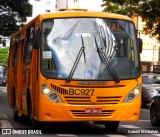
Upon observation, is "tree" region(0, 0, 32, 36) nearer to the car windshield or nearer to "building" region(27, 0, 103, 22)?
"building" region(27, 0, 103, 22)

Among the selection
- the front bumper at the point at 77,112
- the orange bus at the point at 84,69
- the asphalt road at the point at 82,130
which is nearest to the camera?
the front bumper at the point at 77,112

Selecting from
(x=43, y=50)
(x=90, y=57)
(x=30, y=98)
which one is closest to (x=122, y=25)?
(x=90, y=57)

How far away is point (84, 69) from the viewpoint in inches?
544

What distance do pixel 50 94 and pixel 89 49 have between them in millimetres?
1500

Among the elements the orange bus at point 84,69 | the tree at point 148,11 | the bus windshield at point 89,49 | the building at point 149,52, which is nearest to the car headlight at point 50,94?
the orange bus at point 84,69

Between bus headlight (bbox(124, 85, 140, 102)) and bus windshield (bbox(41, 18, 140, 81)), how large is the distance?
333 millimetres

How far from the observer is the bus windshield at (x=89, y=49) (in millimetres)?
13828

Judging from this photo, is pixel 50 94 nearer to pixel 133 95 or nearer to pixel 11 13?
pixel 133 95

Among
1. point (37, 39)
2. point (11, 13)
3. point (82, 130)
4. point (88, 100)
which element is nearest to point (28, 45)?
point (37, 39)

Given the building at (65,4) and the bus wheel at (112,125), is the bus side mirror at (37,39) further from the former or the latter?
the building at (65,4)

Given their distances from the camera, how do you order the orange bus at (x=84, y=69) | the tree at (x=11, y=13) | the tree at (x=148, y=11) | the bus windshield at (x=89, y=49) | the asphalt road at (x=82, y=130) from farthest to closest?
the tree at (x=11, y=13)
the tree at (x=148, y=11)
the asphalt road at (x=82, y=130)
the bus windshield at (x=89, y=49)
the orange bus at (x=84, y=69)

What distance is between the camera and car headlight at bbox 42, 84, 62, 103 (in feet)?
44.7

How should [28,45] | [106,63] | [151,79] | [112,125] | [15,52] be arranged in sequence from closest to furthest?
[106,63], [112,125], [28,45], [15,52], [151,79]

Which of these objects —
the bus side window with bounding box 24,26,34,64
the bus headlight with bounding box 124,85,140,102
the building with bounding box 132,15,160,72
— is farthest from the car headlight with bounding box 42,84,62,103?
the building with bounding box 132,15,160,72
